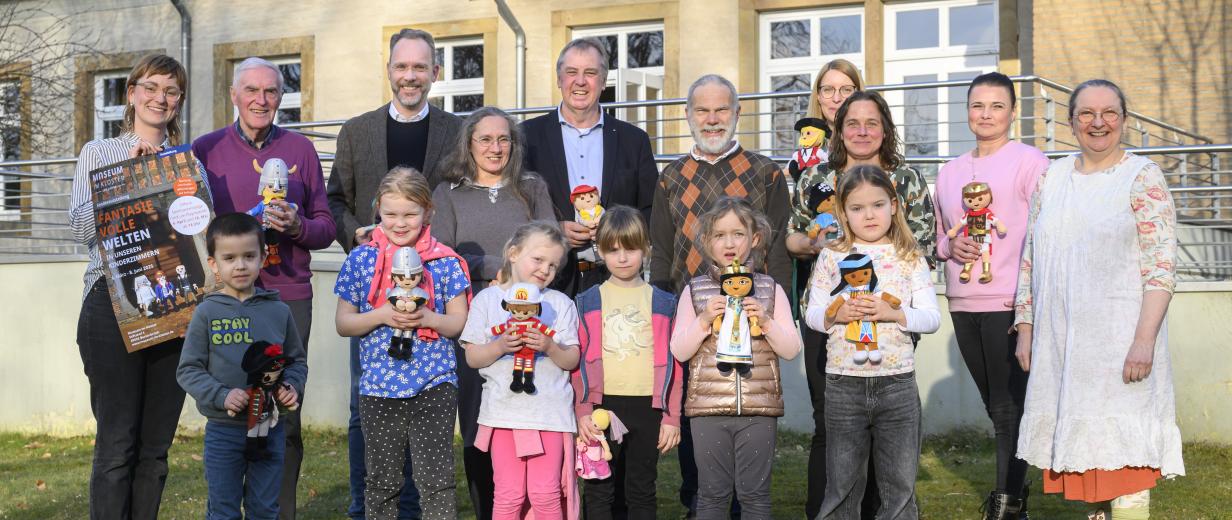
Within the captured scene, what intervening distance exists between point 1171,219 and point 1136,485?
3.21 feet

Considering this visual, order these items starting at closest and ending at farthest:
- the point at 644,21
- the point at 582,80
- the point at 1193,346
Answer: the point at 582,80 < the point at 1193,346 < the point at 644,21

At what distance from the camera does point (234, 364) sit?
180 inches

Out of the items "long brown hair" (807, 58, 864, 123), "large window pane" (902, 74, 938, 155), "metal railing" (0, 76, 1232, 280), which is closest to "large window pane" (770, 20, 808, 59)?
"metal railing" (0, 76, 1232, 280)

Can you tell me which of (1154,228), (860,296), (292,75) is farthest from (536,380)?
(292,75)

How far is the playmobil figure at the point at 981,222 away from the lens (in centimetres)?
520

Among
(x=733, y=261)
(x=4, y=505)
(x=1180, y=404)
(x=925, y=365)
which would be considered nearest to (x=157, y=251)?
(x=733, y=261)

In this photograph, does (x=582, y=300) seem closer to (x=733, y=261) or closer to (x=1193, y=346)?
(x=733, y=261)

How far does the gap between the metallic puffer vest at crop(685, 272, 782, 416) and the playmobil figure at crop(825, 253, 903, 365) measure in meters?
0.29

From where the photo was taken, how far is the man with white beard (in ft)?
17.3

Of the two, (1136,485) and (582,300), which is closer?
(1136,485)

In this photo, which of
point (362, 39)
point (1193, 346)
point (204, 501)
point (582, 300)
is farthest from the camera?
point (362, 39)

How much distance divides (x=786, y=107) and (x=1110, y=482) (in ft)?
32.6

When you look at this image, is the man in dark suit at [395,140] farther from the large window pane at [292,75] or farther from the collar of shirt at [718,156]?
the large window pane at [292,75]

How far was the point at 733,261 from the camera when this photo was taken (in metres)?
4.70
